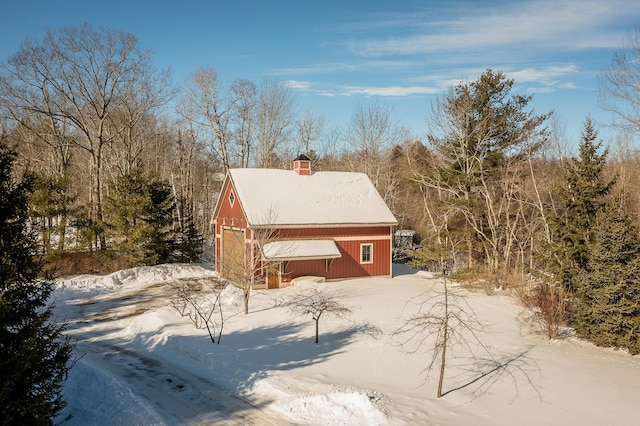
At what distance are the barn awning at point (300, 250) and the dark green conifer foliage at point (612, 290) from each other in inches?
465

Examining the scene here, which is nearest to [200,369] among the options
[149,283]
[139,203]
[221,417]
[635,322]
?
[221,417]

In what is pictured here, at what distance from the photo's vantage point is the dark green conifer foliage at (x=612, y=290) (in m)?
12.8

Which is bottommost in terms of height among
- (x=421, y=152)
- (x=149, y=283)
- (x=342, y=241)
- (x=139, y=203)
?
(x=149, y=283)

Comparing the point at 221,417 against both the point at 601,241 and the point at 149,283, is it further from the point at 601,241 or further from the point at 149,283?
the point at 149,283

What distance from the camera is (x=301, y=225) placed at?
23.2m

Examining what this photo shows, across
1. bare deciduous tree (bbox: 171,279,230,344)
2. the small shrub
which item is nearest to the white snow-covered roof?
bare deciduous tree (bbox: 171,279,230,344)

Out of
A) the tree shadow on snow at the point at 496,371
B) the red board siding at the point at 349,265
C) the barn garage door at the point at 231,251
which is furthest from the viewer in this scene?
the red board siding at the point at 349,265

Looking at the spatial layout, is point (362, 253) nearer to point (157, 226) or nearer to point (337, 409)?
point (157, 226)

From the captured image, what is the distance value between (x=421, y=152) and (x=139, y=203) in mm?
30837

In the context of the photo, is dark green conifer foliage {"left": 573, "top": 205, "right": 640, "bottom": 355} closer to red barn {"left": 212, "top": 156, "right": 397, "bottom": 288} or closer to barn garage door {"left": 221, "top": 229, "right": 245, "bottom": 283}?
red barn {"left": 212, "top": 156, "right": 397, "bottom": 288}

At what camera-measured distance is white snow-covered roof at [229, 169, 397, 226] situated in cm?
2338

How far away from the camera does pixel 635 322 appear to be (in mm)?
12609

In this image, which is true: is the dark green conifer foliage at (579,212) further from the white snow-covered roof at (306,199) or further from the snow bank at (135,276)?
the snow bank at (135,276)

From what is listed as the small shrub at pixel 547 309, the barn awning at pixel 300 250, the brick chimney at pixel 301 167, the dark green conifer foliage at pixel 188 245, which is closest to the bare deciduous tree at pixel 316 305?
the barn awning at pixel 300 250
